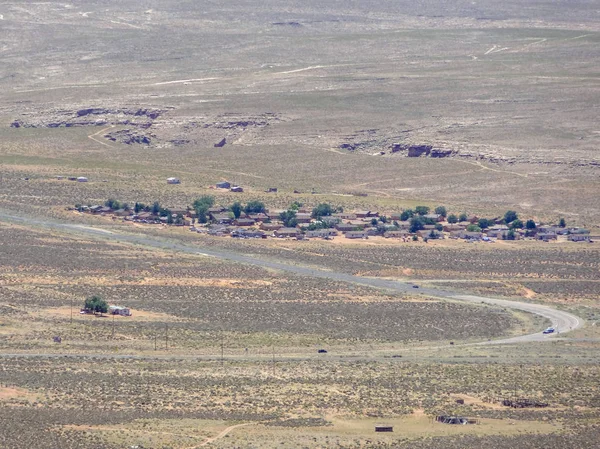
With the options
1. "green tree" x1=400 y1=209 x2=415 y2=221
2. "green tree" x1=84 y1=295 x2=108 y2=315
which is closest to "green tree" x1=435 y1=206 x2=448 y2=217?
"green tree" x1=400 y1=209 x2=415 y2=221

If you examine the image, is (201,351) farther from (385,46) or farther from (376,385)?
(385,46)

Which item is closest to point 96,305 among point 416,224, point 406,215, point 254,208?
point 254,208

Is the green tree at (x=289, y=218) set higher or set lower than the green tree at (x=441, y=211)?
lower

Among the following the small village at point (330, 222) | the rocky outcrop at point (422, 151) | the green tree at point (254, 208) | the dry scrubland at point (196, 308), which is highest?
the rocky outcrop at point (422, 151)

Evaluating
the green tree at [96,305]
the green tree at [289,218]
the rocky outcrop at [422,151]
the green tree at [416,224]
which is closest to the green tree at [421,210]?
the green tree at [416,224]

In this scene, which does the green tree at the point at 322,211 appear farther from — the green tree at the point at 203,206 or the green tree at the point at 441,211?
the green tree at the point at 203,206

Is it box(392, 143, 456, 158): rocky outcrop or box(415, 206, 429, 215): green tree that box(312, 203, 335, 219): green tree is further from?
box(392, 143, 456, 158): rocky outcrop

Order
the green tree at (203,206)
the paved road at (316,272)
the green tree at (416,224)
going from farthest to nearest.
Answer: the green tree at (203,206) < the green tree at (416,224) < the paved road at (316,272)

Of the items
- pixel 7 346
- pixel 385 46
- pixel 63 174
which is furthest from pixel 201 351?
pixel 385 46
